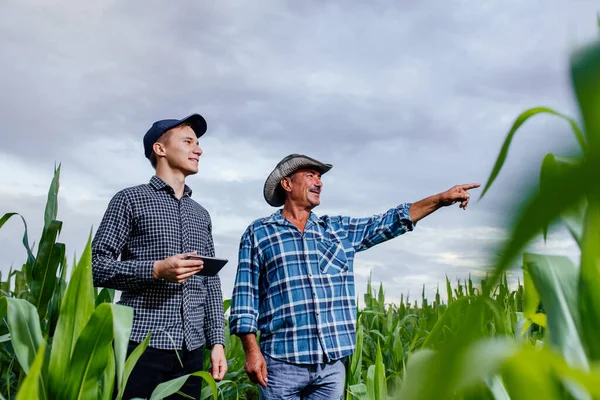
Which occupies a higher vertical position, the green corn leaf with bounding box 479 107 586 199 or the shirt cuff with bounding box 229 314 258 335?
the green corn leaf with bounding box 479 107 586 199

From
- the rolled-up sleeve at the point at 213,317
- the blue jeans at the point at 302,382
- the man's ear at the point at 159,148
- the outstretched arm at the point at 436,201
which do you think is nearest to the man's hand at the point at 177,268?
the rolled-up sleeve at the point at 213,317

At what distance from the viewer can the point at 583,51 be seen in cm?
25

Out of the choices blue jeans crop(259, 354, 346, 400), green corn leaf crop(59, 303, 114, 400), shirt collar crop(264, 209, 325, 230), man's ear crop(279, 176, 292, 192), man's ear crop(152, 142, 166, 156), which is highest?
man's ear crop(152, 142, 166, 156)

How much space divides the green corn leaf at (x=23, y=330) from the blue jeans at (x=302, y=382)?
155cm

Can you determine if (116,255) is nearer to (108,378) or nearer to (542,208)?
(108,378)

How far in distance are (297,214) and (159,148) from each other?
743 millimetres

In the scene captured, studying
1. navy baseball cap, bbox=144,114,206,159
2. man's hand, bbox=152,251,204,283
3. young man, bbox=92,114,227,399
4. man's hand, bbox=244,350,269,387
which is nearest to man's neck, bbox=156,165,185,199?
young man, bbox=92,114,227,399

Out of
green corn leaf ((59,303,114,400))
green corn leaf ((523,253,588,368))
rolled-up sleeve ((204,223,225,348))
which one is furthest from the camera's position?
rolled-up sleeve ((204,223,225,348))

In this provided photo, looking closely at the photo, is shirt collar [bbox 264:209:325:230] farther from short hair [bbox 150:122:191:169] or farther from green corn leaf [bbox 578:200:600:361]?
green corn leaf [bbox 578:200:600:361]

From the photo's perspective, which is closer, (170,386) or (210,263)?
(170,386)

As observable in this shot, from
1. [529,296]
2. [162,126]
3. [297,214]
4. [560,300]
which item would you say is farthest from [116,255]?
[560,300]

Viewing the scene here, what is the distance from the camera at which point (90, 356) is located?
1.13 m

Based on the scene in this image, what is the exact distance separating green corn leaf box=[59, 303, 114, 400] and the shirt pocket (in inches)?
67.1

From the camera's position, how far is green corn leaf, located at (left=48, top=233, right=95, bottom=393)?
116 centimetres
